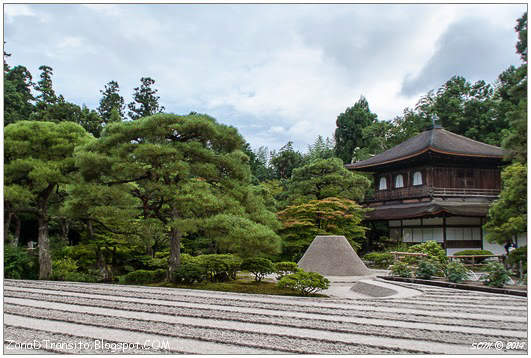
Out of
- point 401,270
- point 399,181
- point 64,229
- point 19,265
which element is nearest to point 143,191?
point 19,265

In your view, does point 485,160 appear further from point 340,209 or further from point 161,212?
point 161,212

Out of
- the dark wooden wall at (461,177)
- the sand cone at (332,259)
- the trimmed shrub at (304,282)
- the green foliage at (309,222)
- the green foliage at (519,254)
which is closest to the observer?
the green foliage at (519,254)

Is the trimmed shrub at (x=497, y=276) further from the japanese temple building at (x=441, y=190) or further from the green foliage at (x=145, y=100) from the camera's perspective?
the green foliage at (x=145, y=100)

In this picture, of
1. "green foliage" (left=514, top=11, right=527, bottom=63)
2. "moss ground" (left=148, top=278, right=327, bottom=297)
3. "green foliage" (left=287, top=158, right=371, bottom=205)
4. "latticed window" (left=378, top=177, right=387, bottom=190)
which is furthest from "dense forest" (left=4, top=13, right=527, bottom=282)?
"latticed window" (left=378, top=177, right=387, bottom=190)

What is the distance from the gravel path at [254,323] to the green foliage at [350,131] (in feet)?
86.2

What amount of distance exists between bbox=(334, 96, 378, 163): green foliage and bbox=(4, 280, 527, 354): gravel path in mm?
26269

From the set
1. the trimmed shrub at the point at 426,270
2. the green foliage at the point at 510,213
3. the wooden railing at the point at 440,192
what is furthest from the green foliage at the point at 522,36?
the wooden railing at the point at 440,192

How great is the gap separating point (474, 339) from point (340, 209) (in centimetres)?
1215

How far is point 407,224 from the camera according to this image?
61.8ft

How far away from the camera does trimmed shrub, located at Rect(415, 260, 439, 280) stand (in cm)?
970

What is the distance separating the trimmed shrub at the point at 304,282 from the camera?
7.63 m

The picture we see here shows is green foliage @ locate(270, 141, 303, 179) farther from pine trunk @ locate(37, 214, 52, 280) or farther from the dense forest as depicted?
pine trunk @ locate(37, 214, 52, 280)

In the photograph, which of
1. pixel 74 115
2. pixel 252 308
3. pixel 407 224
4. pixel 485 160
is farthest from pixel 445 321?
pixel 74 115

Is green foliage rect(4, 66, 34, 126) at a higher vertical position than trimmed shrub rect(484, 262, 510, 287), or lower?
higher
